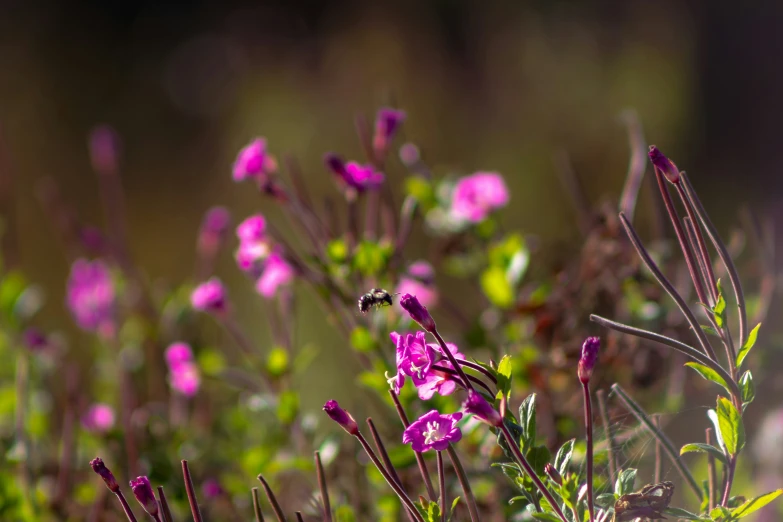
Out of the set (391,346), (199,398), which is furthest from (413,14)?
(391,346)

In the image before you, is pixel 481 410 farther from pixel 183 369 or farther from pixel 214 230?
pixel 214 230

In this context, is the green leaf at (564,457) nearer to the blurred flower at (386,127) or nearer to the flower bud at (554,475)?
the flower bud at (554,475)

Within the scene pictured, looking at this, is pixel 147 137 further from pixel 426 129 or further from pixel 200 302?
Answer: pixel 200 302

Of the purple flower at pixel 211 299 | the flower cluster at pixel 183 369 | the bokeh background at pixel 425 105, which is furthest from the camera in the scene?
the bokeh background at pixel 425 105

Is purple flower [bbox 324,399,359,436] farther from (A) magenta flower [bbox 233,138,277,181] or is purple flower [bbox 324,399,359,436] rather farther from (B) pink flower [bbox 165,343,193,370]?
(B) pink flower [bbox 165,343,193,370]

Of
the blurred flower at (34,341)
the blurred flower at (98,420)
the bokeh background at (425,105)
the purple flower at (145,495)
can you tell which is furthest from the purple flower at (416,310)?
the bokeh background at (425,105)

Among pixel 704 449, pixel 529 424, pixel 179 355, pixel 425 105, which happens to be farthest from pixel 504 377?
pixel 425 105

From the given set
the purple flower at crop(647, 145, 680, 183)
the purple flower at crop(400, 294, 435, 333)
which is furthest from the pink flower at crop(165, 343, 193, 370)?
the purple flower at crop(647, 145, 680, 183)

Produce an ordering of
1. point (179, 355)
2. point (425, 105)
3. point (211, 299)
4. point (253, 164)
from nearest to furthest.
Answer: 1. point (253, 164)
2. point (211, 299)
3. point (179, 355)
4. point (425, 105)
